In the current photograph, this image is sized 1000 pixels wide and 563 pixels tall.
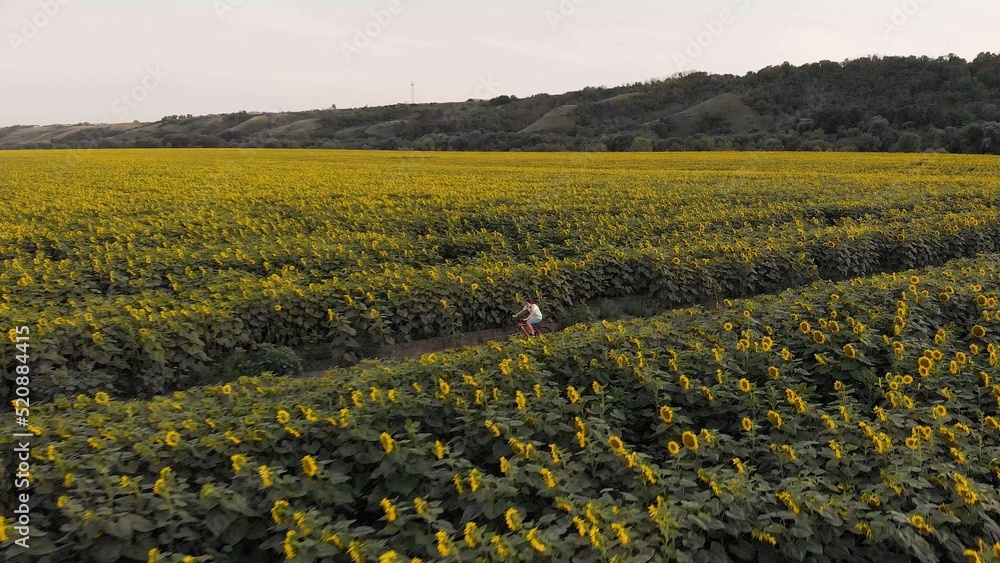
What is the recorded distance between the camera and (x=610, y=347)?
16.3ft

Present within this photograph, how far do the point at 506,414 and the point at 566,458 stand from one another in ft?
2.04

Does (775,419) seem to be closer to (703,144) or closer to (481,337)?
(481,337)

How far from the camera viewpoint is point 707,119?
67938 mm

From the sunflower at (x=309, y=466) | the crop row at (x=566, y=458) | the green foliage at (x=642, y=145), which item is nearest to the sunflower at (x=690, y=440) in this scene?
the crop row at (x=566, y=458)

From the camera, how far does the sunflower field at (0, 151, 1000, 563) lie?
9.27ft

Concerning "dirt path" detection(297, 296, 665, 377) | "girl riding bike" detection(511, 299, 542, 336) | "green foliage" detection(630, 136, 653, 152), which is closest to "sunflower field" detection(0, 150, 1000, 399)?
"dirt path" detection(297, 296, 665, 377)

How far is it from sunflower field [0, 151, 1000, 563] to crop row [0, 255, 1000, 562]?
2 centimetres

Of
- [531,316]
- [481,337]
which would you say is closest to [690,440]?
[531,316]

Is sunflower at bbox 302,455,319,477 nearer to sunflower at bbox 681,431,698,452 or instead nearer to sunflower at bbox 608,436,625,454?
sunflower at bbox 608,436,625,454

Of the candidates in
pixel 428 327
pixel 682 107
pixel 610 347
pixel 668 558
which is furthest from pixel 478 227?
pixel 682 107

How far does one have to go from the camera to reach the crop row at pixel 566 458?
2.78 m

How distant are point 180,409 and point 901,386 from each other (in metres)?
5.15

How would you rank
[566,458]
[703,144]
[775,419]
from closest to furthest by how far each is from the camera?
[566,458]
[775,419]
[703,144]

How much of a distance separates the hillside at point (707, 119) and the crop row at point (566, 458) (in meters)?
46.3
